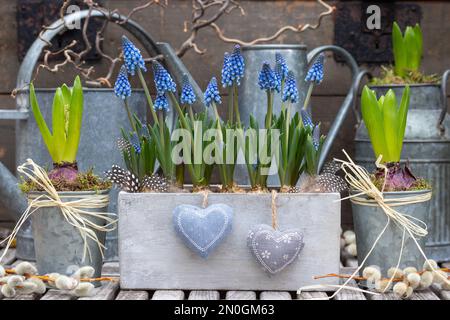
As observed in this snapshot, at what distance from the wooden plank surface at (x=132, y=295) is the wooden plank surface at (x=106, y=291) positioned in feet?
0.05

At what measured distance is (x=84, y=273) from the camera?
131cm

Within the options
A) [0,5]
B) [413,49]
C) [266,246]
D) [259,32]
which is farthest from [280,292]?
[0,5]

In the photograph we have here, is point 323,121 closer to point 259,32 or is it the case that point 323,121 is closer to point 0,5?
point 259,32

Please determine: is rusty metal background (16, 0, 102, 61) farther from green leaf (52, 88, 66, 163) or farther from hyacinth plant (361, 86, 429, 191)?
hyacinth plant (361, 86, 429, 191)

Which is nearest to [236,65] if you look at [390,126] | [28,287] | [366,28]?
[390,126]

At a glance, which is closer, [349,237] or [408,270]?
[408,270]

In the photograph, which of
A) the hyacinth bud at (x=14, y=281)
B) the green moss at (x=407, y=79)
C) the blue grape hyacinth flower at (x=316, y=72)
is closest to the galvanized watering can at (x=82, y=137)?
the hyacinth bud at (x=14, y=281)

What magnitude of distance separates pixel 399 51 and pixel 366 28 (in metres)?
0.24

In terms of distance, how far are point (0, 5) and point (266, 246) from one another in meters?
1.06

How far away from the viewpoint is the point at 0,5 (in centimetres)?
194

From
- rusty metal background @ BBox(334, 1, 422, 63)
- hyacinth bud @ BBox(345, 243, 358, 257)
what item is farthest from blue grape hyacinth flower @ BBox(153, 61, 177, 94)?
rusty metal background @ BBox(334, 1, 422, 63)

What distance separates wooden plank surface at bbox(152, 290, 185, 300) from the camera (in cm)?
126

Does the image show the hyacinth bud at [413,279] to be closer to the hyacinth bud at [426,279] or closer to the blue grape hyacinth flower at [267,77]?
the hyacinth bud at [426,279]

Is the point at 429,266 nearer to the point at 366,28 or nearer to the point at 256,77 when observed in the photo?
the point at 256,77
